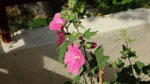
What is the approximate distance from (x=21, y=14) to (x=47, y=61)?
7.53ft

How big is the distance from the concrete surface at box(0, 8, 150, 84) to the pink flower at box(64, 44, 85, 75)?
786mm

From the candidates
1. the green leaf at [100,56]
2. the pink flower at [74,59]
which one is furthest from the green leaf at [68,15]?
the green leaf at [100,56]

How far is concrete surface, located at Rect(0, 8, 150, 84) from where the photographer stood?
1995mm

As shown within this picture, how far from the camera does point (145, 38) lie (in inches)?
88.9

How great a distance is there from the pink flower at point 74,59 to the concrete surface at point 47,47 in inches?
31.0

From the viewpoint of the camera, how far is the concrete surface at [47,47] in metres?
2.00

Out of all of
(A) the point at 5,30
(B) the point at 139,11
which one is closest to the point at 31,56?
(A) the point at 5,30

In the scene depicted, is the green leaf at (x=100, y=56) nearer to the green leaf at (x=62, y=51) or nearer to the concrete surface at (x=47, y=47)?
the green leaf at (x=62, y=51)

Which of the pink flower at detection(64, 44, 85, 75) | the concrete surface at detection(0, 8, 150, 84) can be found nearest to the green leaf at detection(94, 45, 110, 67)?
the pink flower at detection(64, 44, 85, 75)

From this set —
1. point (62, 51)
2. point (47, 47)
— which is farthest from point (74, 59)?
point (47, 47)

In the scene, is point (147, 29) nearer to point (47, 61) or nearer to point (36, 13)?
point (47, 61)

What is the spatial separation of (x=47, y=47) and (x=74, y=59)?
0.83 m

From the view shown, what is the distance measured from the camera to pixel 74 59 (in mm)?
1220

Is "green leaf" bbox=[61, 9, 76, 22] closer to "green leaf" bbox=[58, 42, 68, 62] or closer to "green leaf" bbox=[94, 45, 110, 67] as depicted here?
"green leaf" bbox=[58, 42, 68, 62]
